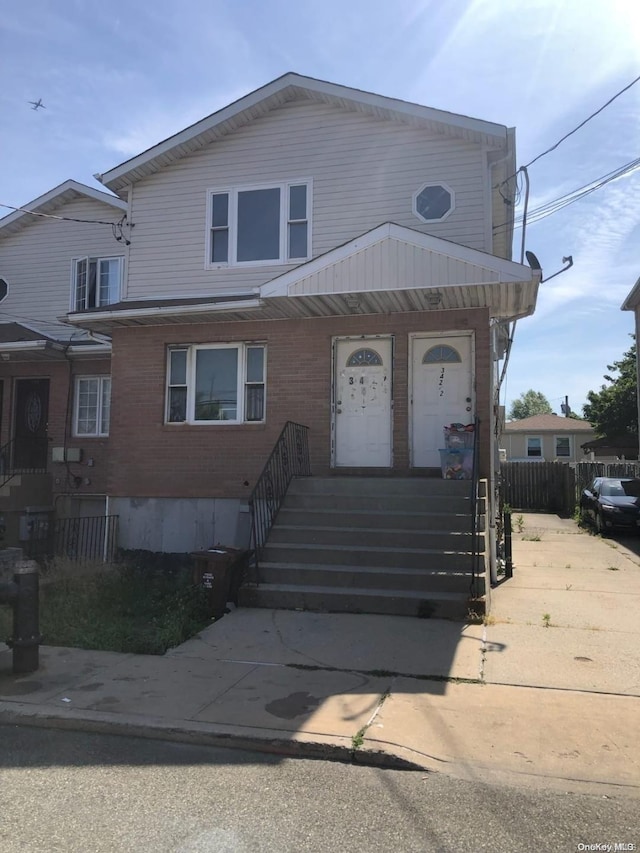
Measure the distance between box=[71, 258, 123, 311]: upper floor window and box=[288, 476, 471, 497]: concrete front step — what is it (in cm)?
840

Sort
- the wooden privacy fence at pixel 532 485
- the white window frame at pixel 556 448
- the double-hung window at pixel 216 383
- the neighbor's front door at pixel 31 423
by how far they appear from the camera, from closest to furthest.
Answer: the double-hung window at pixel 216 383, the neighbor's front door at pixel 31 423, the wooden privacy fence at pixel 532 485, the white window frame at pixel 556 448

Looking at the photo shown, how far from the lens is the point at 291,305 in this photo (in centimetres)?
1025

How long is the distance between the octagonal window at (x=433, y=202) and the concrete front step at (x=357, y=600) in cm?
649

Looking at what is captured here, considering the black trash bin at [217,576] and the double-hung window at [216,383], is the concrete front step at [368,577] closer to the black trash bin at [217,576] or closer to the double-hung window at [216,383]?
the black trash bin at [217,576]

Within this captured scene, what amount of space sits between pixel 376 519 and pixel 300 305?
3.71 meters

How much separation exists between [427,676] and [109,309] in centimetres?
841

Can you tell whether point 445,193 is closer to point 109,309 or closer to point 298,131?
point 298,131

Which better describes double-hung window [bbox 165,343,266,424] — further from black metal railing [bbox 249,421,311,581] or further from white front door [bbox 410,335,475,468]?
white front door [bbox 410,335,475,468]

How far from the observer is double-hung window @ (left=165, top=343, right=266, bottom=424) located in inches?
436

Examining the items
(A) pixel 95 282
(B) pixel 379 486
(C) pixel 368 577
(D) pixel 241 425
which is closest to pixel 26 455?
(A) pixel 95 282

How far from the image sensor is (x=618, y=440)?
110 ft

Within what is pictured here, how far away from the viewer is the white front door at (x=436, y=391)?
10.2 metres

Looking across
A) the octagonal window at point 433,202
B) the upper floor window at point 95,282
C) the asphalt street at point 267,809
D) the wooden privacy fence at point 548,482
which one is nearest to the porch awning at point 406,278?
the octagonal window at point 433,202

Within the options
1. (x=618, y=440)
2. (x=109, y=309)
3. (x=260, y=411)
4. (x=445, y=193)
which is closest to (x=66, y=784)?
(x=260, y=411)
